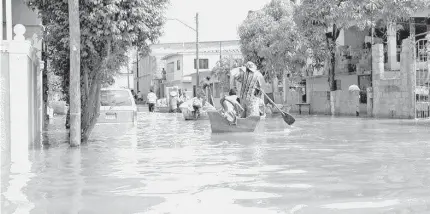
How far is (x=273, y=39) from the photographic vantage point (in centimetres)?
3778

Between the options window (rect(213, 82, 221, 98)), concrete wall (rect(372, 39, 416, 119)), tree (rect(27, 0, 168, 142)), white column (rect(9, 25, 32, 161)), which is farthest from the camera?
window (rect(213, 82, 221, 98))

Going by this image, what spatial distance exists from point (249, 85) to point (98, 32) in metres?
5.97

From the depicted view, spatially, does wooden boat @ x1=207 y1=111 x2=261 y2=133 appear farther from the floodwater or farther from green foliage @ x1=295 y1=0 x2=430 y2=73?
green foliage @ x1=295 y1=0 x2=430 y2=73

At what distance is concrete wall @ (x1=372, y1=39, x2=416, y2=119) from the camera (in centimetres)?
2578

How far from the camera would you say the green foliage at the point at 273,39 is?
35.0m

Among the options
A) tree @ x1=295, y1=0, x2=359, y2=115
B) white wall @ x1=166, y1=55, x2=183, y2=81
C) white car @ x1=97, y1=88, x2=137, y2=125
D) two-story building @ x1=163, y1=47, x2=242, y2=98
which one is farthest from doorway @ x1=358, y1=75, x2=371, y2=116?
white wall @ x1=166, y1=55, x2=183, y2=81

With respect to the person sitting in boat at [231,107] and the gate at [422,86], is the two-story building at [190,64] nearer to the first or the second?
the gate at [422,86]

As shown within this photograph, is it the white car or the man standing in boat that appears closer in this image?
the man standing in boat

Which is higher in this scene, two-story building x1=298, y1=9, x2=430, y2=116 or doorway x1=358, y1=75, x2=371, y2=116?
two-story building x1=298, y1=9, x2=430, y2=116

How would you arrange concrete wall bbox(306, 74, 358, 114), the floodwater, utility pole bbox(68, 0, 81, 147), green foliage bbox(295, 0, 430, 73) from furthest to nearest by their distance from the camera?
concrete wall bbox(306, 74, 358, 114) < green foliage bbox(295, 0, 430, 73) < utility pole bbox(68, 0, 81, 147) < the floodwater

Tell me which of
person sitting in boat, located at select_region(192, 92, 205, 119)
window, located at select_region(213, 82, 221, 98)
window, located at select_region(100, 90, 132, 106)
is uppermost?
window, located at select_region(213, 82, 221, 98)

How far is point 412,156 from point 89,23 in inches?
309

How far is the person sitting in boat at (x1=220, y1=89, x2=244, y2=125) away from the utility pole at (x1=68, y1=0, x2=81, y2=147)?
16.6ft

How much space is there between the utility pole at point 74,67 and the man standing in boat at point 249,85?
635cm
